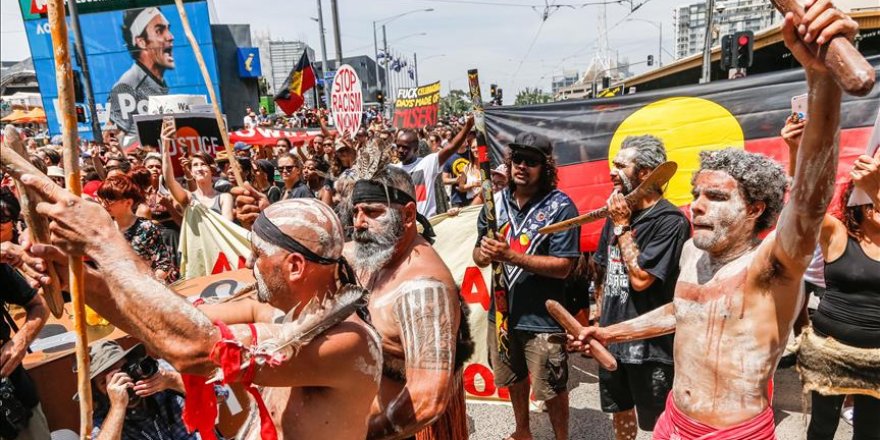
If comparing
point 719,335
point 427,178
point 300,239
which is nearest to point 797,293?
point 719,335

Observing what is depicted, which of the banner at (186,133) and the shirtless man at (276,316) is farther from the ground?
the banner at (186,133)

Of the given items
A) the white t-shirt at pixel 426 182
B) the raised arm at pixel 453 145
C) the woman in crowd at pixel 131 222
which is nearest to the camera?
the woman in crowd at pixel 131 222

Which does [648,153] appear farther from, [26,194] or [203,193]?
[203,193]

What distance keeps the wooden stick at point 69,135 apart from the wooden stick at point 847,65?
62.9 inches

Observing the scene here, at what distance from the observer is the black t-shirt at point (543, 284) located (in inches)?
137

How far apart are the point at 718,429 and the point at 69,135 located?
2.37 metres

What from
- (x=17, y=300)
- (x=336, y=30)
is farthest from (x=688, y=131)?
(x=336, y=30)

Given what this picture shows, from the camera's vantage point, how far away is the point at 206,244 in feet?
16.8

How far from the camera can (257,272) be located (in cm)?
177

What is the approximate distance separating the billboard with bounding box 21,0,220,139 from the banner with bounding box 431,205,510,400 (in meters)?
22.7

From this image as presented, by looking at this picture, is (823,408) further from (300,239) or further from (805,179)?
(300,239)

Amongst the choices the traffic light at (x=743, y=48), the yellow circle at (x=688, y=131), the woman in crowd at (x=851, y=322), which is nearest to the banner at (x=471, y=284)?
the yellow circle at (x=688, y=131)

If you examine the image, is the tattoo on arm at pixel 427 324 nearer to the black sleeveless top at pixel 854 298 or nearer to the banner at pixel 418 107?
the black sleeveless top at pixel 854 298

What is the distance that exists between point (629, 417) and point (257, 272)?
2.66 meters
